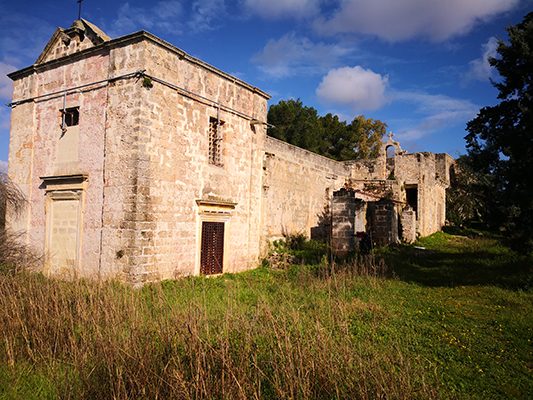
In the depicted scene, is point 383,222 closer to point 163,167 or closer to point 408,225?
point 408,225

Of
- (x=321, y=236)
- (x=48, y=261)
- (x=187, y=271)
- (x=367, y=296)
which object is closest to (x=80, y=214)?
(x=48, y=261)

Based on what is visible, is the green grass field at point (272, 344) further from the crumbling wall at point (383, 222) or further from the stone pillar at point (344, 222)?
the crumbling wall at point (383, 222)

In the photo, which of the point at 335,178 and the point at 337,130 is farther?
the point at 337,130

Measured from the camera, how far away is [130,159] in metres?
9.08

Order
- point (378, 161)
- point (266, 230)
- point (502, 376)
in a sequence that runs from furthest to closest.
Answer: point (378, 161) → point (266, 230) → point (502, 376)

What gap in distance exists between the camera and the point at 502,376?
14.9 ft

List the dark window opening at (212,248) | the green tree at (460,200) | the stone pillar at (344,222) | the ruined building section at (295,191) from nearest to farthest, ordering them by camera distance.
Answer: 1. the dark window opening at (212,248)
2. the ruined building section at (295,191)
3. the stone pillar at (344,222)
4. the green tree at (460,200)

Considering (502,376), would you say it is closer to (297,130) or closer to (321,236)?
(321,236)

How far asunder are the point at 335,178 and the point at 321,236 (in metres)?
3.54

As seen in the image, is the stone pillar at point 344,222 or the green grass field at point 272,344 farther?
the stone pillar at point 344,222

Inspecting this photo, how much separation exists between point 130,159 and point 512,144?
373 inches

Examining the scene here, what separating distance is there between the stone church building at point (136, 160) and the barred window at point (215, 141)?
0.03 m

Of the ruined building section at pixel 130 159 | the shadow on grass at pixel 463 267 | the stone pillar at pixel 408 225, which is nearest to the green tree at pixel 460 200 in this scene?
the stone pillar at pixel 408 225

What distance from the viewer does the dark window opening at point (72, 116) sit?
1052 cm
